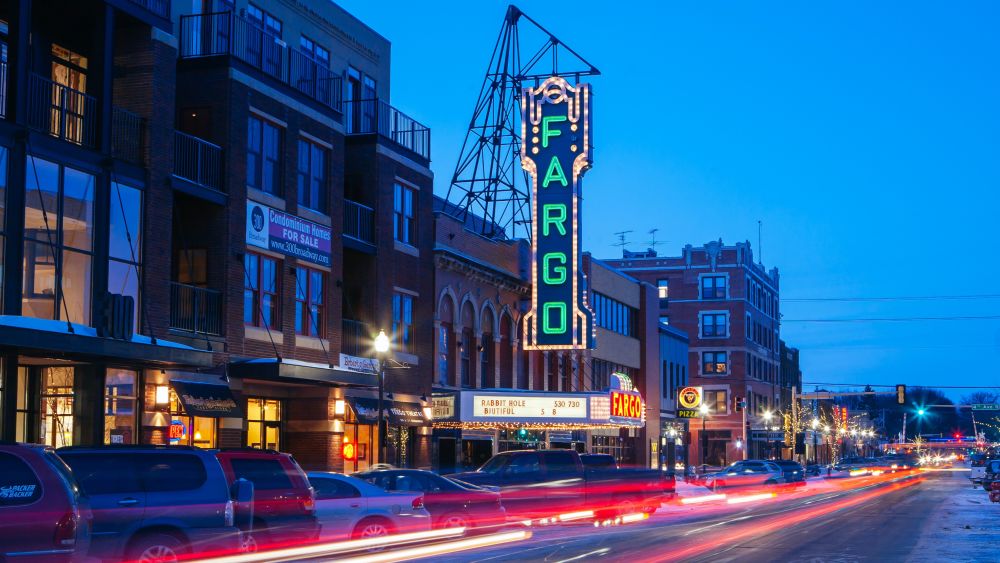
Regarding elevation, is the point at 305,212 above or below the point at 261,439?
above

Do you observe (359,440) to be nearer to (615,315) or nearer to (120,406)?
(120,406)

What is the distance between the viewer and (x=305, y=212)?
1371 inches

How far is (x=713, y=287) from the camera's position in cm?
10031

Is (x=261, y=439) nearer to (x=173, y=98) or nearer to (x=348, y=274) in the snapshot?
(x=348, y=274)

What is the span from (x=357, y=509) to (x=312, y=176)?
1626 cm

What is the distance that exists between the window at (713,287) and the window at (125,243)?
250ft

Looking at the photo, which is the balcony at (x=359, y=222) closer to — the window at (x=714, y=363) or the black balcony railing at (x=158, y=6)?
the black balcony railing at (x=158, y=6)

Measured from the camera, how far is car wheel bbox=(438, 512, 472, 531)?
24158mm

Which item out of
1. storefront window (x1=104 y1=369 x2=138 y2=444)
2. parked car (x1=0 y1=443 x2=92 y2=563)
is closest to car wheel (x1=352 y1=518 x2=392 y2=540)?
parked car (x1=0 y1=443 x2=92 y2=563)

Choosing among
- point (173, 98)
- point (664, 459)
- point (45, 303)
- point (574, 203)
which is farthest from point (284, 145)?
point (664, 459)

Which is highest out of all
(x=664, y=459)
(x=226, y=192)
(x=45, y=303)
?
(x=226, y=192)

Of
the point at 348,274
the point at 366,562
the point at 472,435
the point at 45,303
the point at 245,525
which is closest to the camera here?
the point at 366,562

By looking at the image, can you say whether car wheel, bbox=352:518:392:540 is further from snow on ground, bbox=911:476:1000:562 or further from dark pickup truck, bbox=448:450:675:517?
snow on ground, bbox=911:476:1000:562

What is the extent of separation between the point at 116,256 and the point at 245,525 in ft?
37.6
